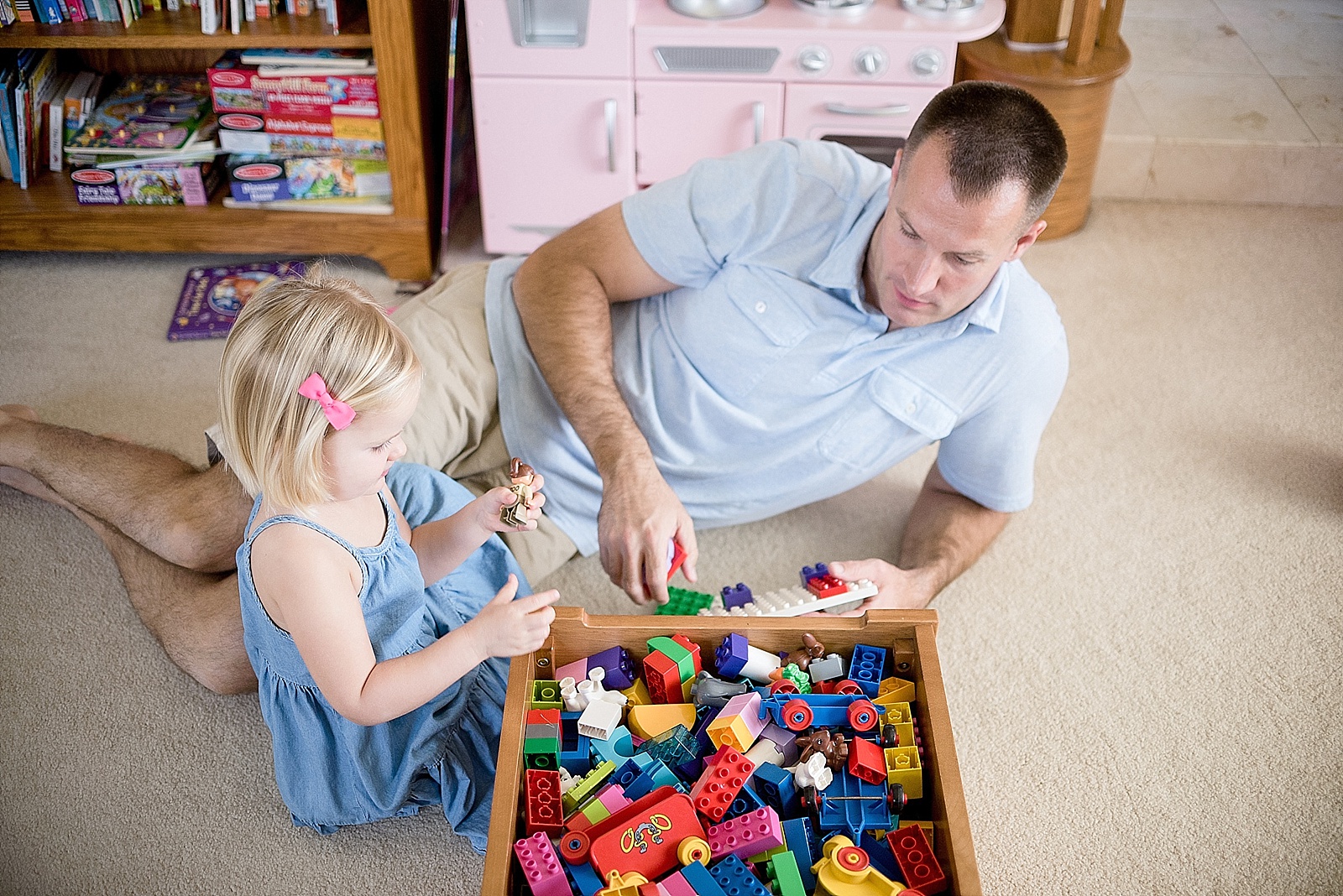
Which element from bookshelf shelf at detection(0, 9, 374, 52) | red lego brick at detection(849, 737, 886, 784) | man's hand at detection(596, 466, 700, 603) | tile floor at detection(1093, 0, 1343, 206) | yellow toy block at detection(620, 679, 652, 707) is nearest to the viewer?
red lego brick at detection(849, 737, 886, 784)

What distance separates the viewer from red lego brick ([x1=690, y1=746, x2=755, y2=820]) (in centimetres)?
99

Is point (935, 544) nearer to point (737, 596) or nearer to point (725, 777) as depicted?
point (737, 596)

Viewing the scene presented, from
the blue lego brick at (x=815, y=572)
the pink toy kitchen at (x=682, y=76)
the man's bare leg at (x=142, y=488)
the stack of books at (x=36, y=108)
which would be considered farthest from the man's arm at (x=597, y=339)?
the stack of books at (x=36, y=108)

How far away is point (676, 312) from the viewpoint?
59.4 inches

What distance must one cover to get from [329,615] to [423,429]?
444mm

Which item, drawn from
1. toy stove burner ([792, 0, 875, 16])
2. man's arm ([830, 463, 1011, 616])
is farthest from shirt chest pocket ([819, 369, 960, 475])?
toy stove burner ([792, 0, 875, 16])

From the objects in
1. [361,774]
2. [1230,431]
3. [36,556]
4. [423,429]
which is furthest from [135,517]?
[1230,431]

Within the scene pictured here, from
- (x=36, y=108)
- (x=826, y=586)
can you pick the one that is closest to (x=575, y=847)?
(x=826, y=586)

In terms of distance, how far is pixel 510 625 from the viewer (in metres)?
1.02

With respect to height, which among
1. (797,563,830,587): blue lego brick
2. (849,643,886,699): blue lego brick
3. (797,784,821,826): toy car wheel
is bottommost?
(797,563,830,587): blue lego brick

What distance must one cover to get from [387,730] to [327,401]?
0.45m

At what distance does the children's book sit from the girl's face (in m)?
1.35

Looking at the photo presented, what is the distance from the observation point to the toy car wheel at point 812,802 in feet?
3.38

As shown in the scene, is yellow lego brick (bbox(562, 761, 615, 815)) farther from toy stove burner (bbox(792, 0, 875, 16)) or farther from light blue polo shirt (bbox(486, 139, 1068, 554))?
toy stove burner (bbox(792, 0, 875, 16))
